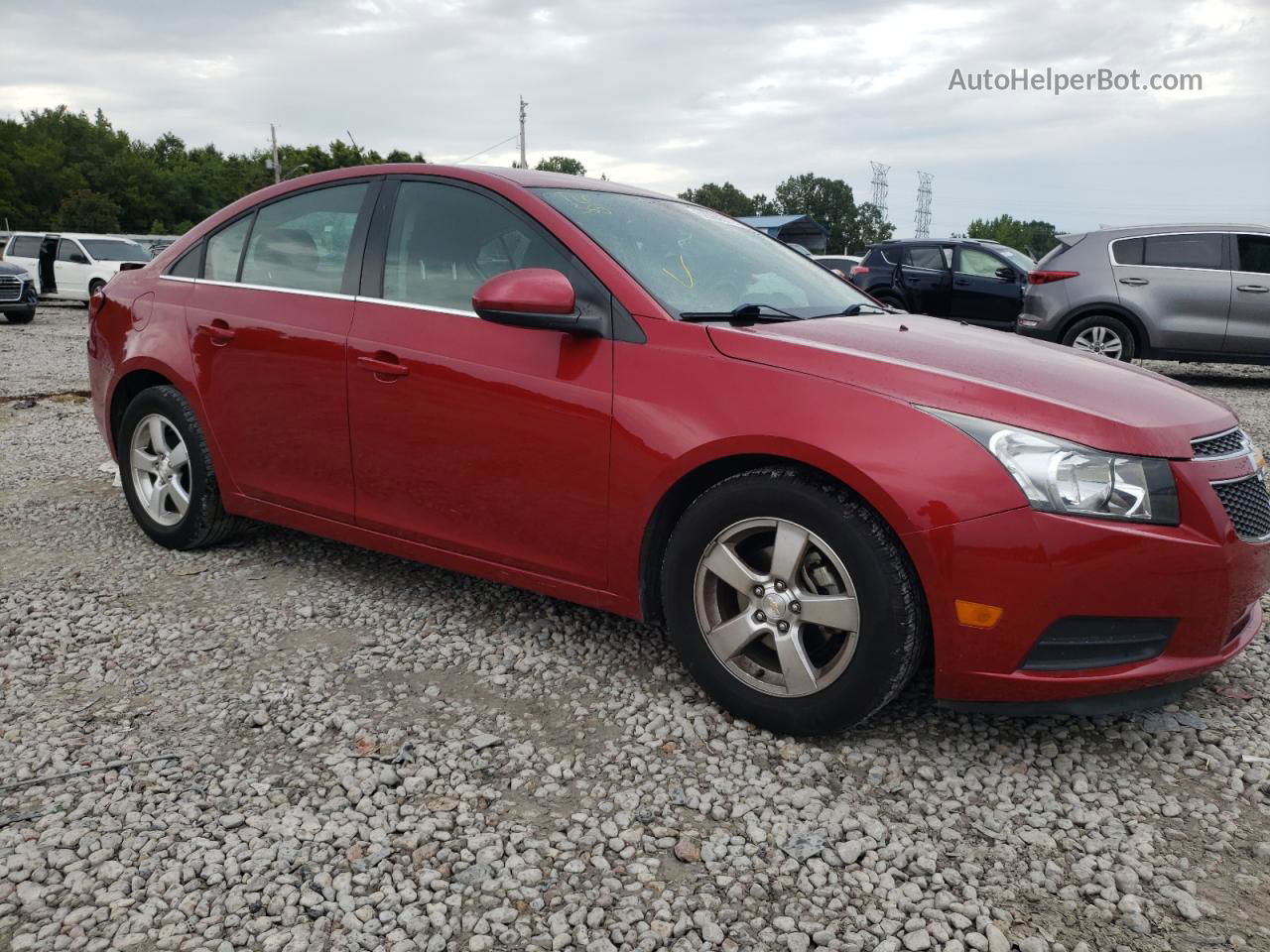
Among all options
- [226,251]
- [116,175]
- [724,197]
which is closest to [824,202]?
[724,197]

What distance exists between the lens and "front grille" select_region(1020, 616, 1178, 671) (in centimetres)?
250

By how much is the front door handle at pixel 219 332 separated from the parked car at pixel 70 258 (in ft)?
61.2

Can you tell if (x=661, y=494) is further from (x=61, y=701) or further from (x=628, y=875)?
(x=61, y=701)

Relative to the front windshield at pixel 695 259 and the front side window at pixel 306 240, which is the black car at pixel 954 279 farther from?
the front side window at pixel 306 240

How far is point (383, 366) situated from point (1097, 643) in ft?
7.74

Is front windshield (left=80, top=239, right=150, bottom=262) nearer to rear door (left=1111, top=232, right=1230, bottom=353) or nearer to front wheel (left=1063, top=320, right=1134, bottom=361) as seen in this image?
front wheel (left=1063, top=320, right=1134, bottom=361)

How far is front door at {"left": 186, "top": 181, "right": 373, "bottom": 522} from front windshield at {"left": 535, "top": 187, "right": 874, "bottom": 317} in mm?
925

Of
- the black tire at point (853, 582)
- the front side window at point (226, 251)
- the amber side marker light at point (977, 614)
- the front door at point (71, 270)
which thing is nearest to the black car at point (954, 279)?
the front side window at point (226, 251)

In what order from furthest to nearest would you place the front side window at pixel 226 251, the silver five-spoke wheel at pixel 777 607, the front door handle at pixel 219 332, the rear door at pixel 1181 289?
the rear door at pixel 1181 289 → the front side window at pixel 226 251 → the front door handle at pixel 219 332 → the silver five-spoke wheel at pixel 777 607

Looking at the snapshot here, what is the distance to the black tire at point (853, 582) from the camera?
101 inches

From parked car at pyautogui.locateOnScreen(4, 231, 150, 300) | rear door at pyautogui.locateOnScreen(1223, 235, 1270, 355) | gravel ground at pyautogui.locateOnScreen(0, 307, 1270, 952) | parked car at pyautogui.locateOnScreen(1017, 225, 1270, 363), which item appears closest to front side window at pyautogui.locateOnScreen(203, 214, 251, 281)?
gravel ground at pyautogui.locateOnScreen(0, 307, 1270, 952)

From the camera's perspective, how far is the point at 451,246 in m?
3.50

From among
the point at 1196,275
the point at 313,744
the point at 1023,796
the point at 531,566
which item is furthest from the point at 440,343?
the point at 1196,275

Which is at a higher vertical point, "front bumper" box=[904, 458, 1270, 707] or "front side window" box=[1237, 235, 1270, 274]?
"front side window" box=[1237, 235, 1270, 274]
